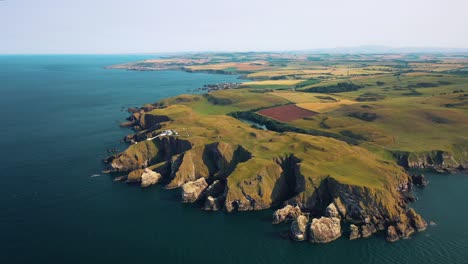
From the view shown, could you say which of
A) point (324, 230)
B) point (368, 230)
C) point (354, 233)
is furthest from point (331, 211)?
point (368, 230)

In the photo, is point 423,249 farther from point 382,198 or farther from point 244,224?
point 244,224

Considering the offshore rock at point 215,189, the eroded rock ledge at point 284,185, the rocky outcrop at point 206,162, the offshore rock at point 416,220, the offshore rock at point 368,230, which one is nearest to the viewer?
the offshore rock at point 368,230

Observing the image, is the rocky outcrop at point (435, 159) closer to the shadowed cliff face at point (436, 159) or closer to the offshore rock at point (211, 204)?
the shadowed cliff face at point (436, 159)

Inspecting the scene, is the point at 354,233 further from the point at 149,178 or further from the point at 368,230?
the point at 149,178

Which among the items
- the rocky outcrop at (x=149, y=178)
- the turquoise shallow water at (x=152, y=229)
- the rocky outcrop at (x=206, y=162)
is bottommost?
the turquoise shallow water at (x=152, y=229)

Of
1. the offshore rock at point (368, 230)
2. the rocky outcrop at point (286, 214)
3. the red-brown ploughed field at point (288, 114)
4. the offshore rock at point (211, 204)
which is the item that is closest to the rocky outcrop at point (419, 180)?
the offshore rock at point (368, 230)

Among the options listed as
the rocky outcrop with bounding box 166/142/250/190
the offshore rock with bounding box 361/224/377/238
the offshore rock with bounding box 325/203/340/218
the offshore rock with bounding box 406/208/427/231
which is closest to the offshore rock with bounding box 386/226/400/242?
the offshore rock with bounding box 361/224/377/238

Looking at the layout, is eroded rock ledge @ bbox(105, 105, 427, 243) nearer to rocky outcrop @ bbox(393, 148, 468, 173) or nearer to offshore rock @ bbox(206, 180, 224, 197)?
offshore rock @ bbox(206, 180, 224, 197)
